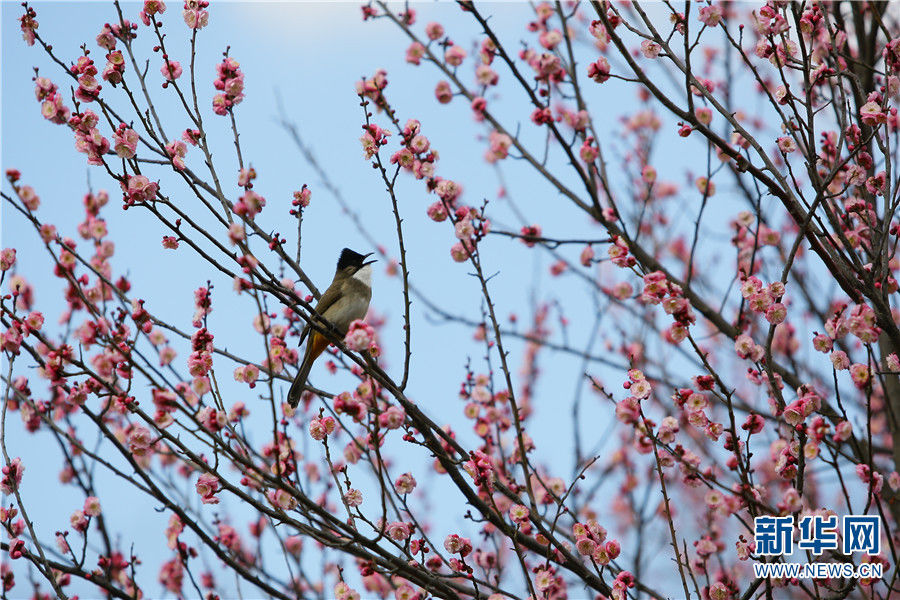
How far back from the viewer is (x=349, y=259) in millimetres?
6906

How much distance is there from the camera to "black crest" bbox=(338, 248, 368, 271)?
680cm

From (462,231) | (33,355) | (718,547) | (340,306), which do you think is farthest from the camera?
(340,306)

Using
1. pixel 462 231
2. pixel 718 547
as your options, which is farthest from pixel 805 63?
pixel 718 547

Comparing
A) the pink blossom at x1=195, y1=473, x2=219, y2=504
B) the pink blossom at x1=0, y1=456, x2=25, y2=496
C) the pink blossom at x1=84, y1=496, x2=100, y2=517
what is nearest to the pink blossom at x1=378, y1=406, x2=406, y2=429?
the pink blossom at x1=195, y1=473, x2=219, y2=504

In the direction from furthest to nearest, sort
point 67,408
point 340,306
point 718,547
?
point 340,306 < point 67,408 < point 718,547

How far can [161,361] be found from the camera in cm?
572

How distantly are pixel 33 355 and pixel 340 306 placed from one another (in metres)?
2.56

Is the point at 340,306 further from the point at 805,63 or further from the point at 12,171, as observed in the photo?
the point at 805,63

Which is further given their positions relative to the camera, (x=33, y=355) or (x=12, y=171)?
(x=12, y=171)

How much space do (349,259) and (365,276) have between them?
16.1 inches

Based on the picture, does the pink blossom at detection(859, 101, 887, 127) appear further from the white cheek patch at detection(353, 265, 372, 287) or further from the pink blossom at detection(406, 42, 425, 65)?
the white cheek patch at detection(353, 265, 372, 287)

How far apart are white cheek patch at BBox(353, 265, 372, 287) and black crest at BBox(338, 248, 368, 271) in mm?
87

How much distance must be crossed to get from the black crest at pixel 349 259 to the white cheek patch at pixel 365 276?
0.09m

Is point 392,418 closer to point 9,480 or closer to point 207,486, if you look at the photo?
point 207,486
